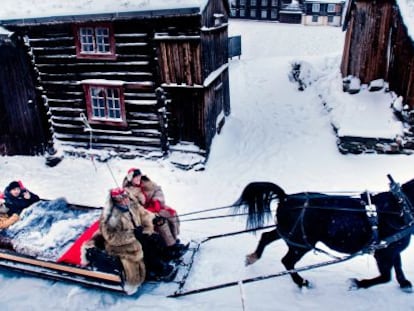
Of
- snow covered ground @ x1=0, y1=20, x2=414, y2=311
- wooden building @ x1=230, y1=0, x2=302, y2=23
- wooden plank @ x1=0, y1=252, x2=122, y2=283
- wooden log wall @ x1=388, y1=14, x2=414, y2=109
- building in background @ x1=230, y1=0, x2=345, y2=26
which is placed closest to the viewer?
wooden plank @ x1=0, y1=252, x2=122, y2=283

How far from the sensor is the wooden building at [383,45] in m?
11.0

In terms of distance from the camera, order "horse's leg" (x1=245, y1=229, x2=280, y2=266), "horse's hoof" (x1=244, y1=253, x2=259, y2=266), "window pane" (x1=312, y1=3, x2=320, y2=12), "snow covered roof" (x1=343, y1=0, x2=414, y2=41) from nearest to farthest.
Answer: "horse's leg" (x1=245, y1=229, x2=280, y2=266)
"horse's hoof" (x1=244, y1=253, x2=259, y2=266)
"snow covered roof" (x1=343, y1=0, x2=414, y2=41)
"window pane" (x1=312, y1=3, x2=320, y2=12)

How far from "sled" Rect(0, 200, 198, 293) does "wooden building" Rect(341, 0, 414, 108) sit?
8.69 metres

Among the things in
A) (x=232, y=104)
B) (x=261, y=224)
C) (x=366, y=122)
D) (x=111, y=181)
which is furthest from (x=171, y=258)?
(x=232, y=104)

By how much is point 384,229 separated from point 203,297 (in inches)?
116

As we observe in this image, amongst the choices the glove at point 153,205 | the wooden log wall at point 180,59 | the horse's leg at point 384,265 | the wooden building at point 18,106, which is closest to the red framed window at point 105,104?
the wooden log wall at point 180,59

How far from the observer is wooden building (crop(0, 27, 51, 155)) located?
1179 centimetres

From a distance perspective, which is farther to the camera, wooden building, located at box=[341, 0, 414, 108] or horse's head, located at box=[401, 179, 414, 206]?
wooden building, located at box=[341, 0, 414, 108]

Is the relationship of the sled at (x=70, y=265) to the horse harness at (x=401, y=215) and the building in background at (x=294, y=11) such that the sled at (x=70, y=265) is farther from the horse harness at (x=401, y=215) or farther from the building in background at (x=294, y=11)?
the building in background at (x=294, y=11)

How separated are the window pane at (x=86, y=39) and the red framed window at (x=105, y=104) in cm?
103

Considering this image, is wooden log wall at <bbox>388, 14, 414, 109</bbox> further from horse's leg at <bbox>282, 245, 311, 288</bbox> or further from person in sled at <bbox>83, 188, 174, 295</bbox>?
person in sled at <bbox>83, 188, 174, 295</bbox>

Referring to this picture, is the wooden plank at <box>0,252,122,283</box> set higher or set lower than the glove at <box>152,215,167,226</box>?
lower

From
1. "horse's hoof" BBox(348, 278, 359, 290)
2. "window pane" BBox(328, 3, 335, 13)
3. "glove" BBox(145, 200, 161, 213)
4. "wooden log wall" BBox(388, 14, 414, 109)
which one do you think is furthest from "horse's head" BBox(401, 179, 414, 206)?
"window pane" BBox(328, 3, 335, 13)

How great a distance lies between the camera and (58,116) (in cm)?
1258
